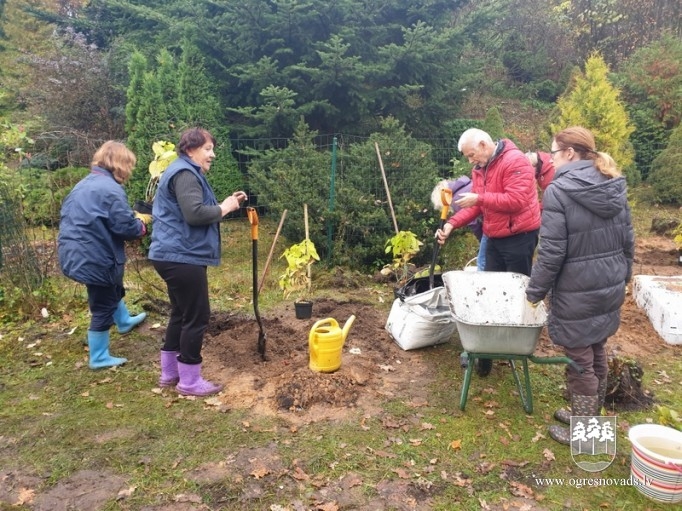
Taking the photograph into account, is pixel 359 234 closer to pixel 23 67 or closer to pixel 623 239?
pixel 623 239

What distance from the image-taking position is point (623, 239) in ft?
9.41

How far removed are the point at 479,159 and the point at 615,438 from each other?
2.07 m

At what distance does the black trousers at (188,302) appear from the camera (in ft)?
10.5

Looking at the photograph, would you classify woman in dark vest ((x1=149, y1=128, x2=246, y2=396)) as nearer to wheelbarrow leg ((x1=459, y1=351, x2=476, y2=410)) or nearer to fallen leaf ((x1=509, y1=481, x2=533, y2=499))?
wheelbarrow leg ((x1=459, y1=351, x2=476, y2=410))

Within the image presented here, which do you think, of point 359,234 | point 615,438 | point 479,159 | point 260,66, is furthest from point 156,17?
point 615,438

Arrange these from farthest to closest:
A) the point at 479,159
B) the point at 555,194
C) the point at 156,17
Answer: the point at 156,17, the point at 479,159, the point at 555,194

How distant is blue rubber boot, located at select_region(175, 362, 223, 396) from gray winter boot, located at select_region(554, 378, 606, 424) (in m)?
2.40

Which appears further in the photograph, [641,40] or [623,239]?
[641,40]

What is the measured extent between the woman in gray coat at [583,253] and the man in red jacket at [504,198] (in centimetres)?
59

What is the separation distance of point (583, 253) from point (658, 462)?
111 centimetres

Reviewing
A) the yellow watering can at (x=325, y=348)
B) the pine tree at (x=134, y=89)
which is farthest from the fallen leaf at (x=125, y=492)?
the pine tree at (x=134, y=89)

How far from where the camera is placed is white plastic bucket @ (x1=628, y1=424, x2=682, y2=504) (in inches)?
95.0

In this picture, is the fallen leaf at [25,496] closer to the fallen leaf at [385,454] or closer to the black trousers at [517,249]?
the fallen leaf at [385,454]

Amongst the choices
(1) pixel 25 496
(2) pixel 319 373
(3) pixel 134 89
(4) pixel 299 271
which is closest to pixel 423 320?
(2) pixel 319 373
